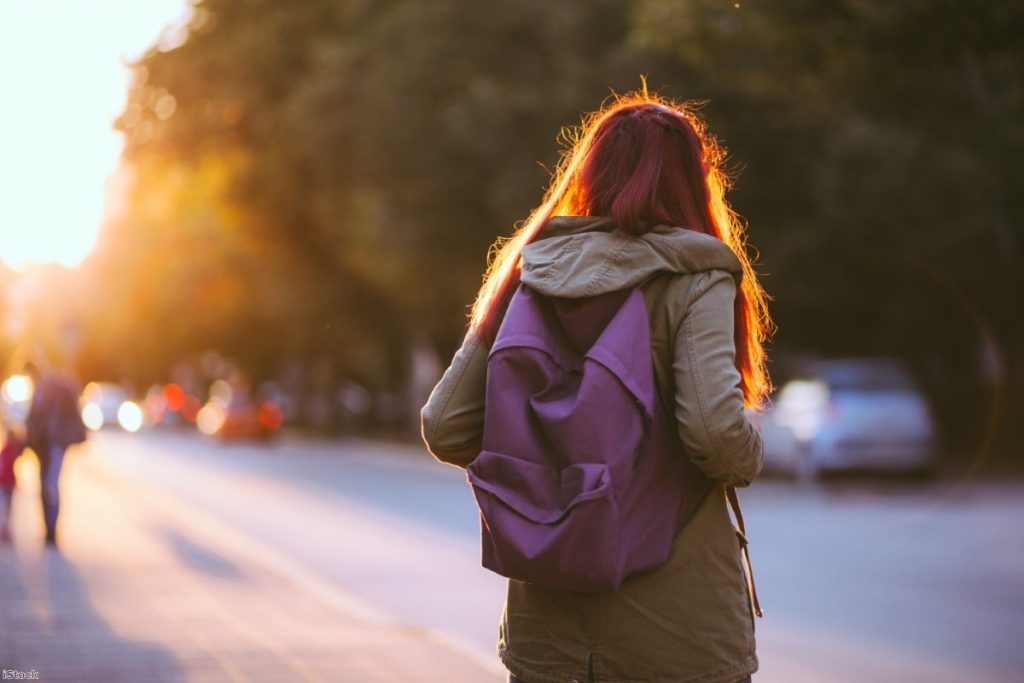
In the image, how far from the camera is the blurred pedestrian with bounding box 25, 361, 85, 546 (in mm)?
11836

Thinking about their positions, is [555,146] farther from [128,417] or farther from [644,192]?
→ [128,417]

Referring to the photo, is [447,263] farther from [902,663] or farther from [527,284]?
[527,284]

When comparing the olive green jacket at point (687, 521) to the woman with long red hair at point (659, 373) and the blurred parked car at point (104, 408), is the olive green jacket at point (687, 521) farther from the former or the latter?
the blurred parked car at point (104, 408)

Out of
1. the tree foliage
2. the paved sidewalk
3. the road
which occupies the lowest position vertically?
the road

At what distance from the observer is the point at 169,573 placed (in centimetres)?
1041

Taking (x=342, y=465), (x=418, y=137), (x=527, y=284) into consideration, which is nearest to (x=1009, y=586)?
(x=527, y=284)

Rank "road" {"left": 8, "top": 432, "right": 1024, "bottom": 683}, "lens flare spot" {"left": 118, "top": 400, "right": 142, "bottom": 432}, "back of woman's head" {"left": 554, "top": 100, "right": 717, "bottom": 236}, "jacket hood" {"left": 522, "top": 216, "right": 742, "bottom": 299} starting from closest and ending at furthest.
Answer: "jacket hood" {"left": 522, "top": 216, "right": 742, "bottom": 299}, "back of woman's head" {"left": 554, "top": 100, "right": 717, "bottom": 236}, "road" {"left": 8, "top": 432, "right": 1024, "bottom": 683}, "lens flare spot" {"left": 118, "top": 400, "right": 142, "bottom": 432}

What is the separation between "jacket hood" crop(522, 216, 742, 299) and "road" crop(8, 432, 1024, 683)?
423 cm

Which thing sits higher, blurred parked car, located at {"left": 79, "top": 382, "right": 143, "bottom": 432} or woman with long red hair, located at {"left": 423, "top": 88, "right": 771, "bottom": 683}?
woman with long red hair, located at {"left": 423, "top": 88, "right": 771, "bottom": 683}

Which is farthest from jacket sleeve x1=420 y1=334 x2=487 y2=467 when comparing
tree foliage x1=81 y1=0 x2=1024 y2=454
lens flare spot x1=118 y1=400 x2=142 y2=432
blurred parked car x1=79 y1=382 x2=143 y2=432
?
lens flare spot x1=118 y1=400 x2=142 y2=432

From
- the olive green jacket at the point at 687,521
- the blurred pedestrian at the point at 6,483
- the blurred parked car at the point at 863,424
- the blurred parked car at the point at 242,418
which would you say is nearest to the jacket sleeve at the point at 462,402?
the olive green jacket at the point at 687,521

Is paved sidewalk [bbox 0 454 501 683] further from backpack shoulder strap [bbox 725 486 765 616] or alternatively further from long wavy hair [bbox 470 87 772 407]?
long wavy hair [bbox 470 87 772 407]

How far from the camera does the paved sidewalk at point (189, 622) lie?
259 inches

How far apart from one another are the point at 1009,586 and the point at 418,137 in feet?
56.1
